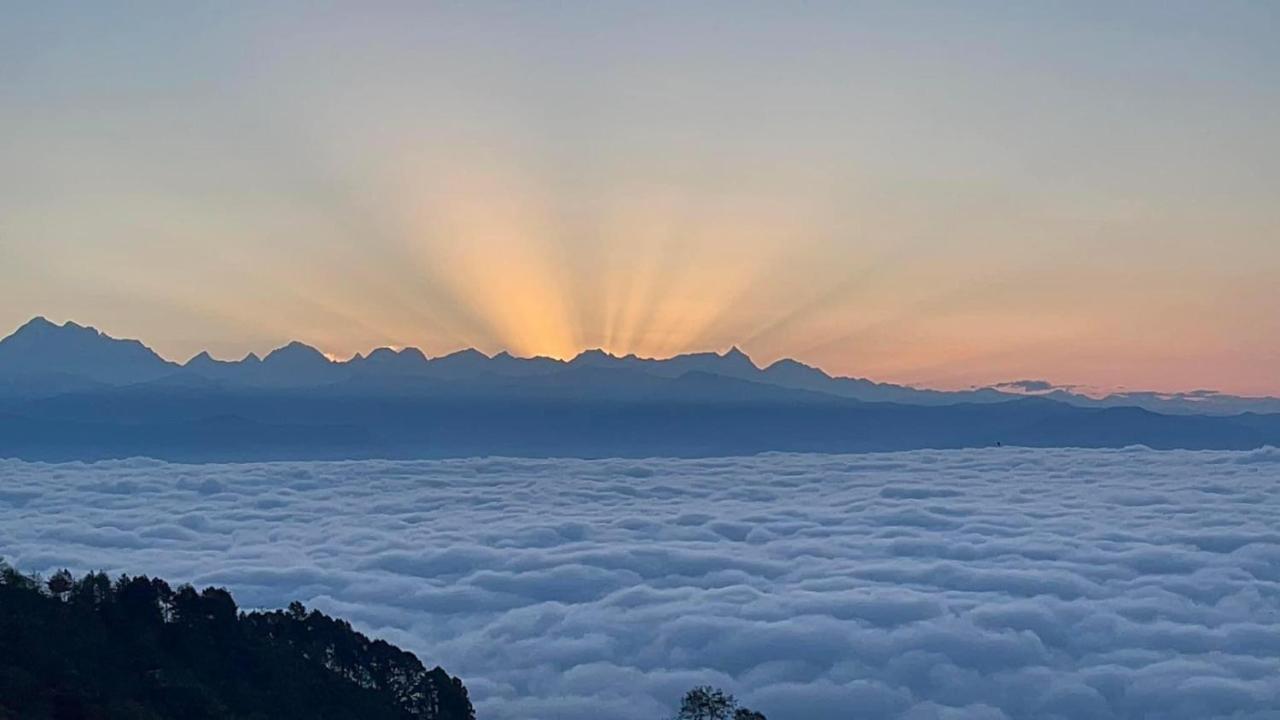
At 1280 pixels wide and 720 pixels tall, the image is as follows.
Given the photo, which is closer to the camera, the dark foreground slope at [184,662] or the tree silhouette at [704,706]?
the dark foreground slope at [184,662]

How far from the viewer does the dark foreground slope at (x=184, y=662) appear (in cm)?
3509

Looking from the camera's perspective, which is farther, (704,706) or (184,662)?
(704,706)

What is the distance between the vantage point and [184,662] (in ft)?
146

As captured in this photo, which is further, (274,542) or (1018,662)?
(274,542)

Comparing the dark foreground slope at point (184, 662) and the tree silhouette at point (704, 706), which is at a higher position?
the dark foreground slope at point (184, 662)

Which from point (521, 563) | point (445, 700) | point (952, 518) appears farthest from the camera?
point (952, 518)

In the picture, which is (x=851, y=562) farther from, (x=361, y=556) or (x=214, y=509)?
(x=214, y=509)

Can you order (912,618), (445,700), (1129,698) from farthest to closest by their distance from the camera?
(912,618) → (1129,698) → (445,700)

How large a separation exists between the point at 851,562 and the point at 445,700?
10033 cm

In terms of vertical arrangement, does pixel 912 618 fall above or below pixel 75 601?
below

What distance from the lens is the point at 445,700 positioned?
52.3 metres

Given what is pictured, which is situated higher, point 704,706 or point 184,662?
point 184,662

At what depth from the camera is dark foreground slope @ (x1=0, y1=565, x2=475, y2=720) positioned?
115 ft

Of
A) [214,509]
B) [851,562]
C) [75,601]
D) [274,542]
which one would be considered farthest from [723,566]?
[75,601]
